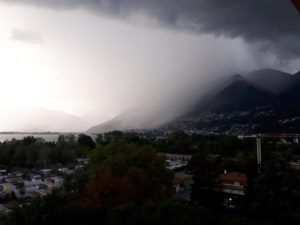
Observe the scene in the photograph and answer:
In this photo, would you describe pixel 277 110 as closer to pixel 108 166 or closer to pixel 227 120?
pixel 227 120

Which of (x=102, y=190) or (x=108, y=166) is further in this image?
(x=108, y=166)

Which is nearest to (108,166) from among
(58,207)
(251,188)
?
(58,207)

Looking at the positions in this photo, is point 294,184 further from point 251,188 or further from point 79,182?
point 79,182

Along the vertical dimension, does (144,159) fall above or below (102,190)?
above

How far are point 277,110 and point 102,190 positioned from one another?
147 metres

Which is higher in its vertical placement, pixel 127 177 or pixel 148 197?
pixel 127 177

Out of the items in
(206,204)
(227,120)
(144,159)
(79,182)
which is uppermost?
(227,120)

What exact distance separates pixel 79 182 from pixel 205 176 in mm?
8507

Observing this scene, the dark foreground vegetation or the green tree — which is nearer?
the dark foreground vegetation

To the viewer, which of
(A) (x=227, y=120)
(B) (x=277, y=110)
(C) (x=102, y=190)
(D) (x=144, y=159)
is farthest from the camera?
(A) (x=227, y=120)

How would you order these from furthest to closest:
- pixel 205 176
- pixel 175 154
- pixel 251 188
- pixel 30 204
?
pixel 175 154
pixel 205 176
pixel 251 188
pixel 30 204

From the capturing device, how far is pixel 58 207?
13867 millimetres

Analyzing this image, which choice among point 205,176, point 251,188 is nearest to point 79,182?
point 205,176

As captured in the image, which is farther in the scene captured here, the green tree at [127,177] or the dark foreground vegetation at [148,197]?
the green tree at [127,177]
